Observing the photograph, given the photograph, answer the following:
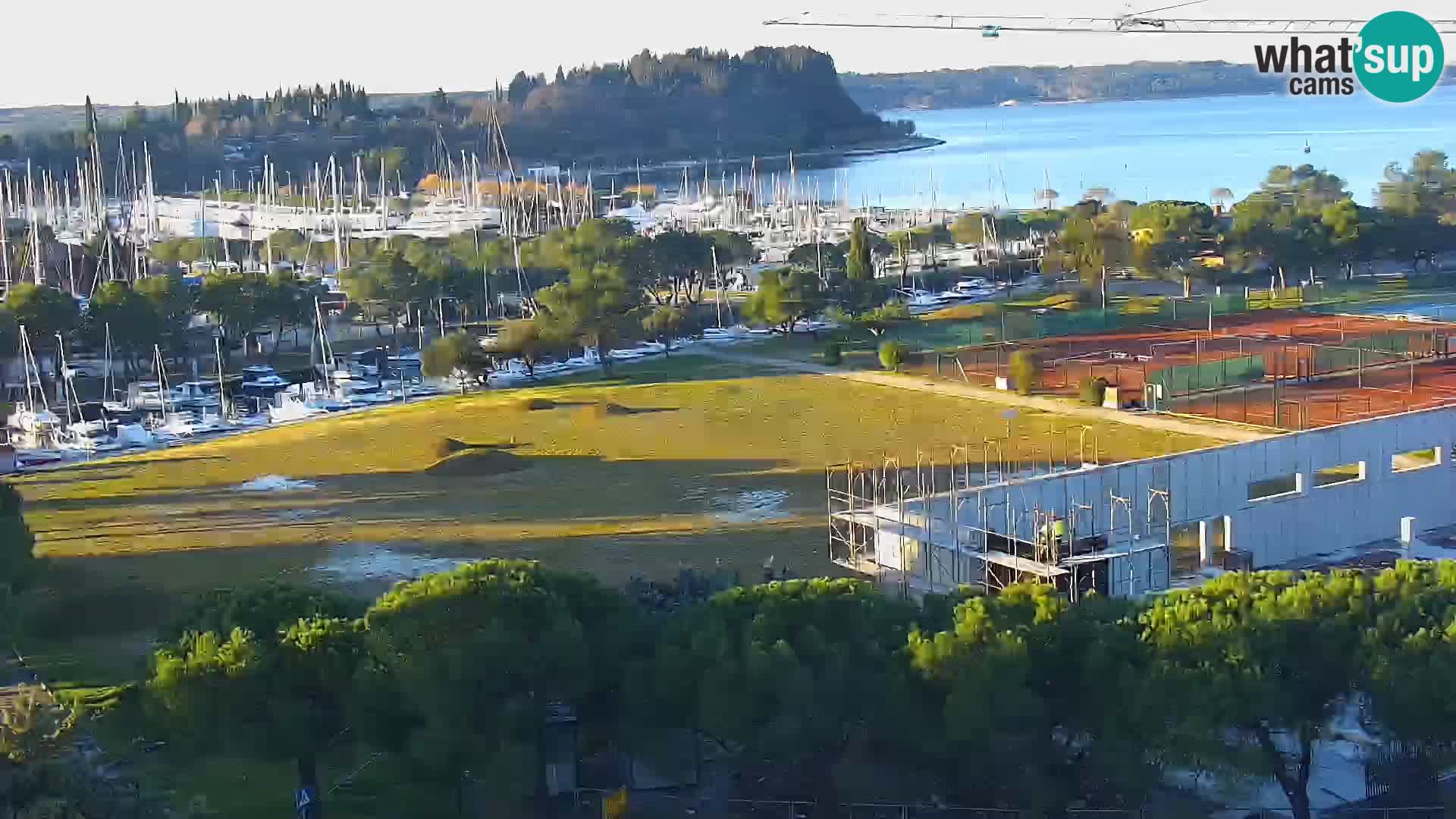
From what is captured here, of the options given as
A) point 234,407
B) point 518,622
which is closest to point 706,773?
point 518,622

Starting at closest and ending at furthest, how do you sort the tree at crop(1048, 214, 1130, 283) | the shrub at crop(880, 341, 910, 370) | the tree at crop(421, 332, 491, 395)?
the shrub at crop(880, 341, 910, 370) → the tree at crop(421, 332, 491, 395) → the tree at crop(1048, 214, 1130, 283)

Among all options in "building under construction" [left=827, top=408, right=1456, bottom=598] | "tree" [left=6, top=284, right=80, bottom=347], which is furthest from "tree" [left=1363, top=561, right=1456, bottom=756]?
"tree" [left=6, top=284, right=80, bottom=347]

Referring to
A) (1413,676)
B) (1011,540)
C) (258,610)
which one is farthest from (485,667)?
(1011,540)

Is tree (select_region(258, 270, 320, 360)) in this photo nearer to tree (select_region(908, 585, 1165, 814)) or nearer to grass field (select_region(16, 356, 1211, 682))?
grass field (select_region(16, 356, 1211, 682))

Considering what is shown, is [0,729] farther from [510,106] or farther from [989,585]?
[510,106]

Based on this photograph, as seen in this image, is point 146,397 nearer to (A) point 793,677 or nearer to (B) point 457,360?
(B) point 457,360
